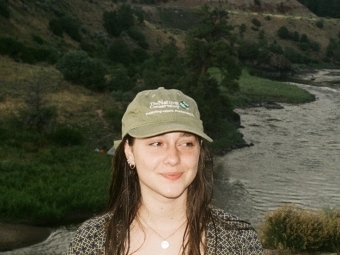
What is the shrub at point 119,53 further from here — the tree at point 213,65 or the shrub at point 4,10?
the tree at point 213,65

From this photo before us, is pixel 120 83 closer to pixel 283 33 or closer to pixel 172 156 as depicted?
pixel 172 156

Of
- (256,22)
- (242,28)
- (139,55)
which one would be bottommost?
(242,28)

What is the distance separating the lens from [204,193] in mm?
3631

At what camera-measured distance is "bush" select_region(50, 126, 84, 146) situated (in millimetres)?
29828

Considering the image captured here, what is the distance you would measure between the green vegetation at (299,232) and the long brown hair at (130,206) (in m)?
10.7

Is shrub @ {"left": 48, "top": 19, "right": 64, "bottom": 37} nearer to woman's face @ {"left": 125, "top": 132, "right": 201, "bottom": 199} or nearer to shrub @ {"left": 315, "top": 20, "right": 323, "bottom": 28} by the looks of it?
woman's face @ {"left": 125, "top": 132, "right": 201, "bottom": 199}

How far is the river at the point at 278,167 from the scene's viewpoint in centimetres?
2519

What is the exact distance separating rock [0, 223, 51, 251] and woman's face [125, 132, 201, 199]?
16460mm

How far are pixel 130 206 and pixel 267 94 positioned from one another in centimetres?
5488

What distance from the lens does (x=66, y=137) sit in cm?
3012

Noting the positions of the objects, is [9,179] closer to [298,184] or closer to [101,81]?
[298,184]

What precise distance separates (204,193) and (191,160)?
9.6 inches

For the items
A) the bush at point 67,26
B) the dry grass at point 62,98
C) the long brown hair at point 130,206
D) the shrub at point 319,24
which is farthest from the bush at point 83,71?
the shrub at point 319,24

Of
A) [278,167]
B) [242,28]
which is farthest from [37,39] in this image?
[242,28]
